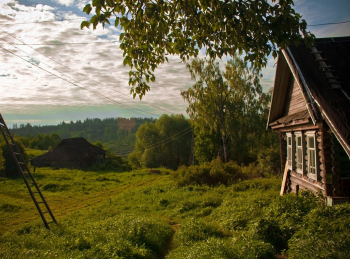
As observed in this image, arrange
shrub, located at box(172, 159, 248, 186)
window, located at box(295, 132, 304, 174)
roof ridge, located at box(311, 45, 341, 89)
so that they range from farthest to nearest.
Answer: shrub, located at box(172, 159, 248, 186)
window, located at box(295, 132, 304, 174)
roof ridge, located at box(311, 45, 341, 89)

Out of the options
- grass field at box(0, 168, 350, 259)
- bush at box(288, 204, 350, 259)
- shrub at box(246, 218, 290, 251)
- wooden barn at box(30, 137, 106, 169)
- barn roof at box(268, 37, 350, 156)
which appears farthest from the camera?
wooden barn at box(30, 137, 106, 169)

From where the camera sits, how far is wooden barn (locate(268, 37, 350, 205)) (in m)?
7.34

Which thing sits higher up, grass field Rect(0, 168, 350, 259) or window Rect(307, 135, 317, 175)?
window Rect(307, 135, 317, 175)

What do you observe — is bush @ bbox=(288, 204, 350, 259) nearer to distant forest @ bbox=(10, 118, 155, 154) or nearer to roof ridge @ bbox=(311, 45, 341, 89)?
roof ridge @ bbox=(311, 45, 341, 89)

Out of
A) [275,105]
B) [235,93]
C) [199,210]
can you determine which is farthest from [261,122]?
[199,210]

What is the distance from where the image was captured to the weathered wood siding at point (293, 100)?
1125 centimetres

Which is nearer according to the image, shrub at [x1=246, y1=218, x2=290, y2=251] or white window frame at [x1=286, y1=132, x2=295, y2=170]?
shrub at [x1=246, y1=218, x2=290, y2=251]

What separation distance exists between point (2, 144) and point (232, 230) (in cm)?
3728

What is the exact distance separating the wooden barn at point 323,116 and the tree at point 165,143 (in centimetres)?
4684

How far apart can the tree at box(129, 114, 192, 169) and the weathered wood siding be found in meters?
44.7

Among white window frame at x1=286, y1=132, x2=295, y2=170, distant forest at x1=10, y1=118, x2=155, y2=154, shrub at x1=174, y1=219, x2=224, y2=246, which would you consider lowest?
distant forest at x1=10, y1=118, x2=155, y2=154

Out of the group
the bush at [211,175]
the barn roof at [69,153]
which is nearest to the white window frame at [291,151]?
the bush at [211,175]

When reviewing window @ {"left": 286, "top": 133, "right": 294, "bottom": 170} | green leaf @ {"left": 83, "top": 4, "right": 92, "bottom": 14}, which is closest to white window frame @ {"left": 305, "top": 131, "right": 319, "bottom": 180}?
window @ {"left": 286, "top": 133, "right": 294, "bottom": 170}

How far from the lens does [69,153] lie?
152 ft
